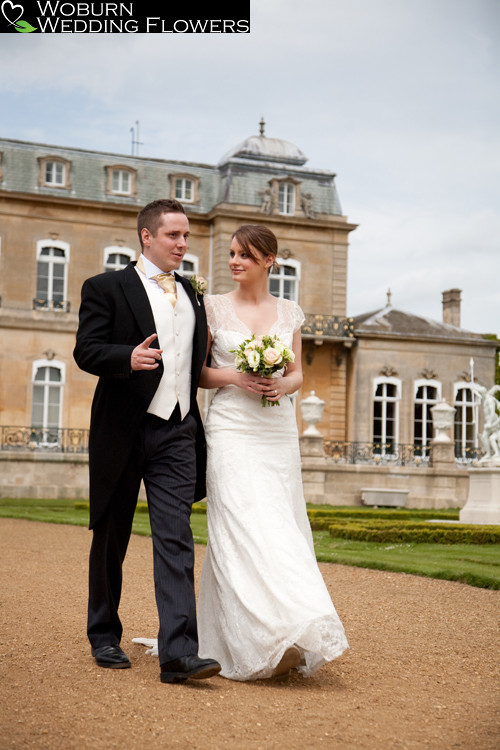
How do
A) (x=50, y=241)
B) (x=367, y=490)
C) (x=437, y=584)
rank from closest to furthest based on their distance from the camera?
(x=437, y=584), (x=367, y=490), (x=50, y=241)

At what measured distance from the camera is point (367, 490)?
854 inches

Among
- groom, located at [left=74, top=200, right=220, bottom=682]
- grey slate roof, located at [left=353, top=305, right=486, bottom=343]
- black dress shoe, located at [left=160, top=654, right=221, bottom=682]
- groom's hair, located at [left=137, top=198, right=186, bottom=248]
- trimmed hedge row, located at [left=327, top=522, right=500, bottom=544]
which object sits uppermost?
grey slate roof, located at [left=353, top=305, right=486, bottom=343]

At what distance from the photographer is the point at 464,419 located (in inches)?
1163

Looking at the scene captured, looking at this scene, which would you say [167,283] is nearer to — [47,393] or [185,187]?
[47,393]

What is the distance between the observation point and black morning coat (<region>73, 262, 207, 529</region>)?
13.6 feet

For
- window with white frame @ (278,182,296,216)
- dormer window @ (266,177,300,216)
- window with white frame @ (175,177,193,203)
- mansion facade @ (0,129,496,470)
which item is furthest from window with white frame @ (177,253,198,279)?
window with white frame @ (278,182,296,216)

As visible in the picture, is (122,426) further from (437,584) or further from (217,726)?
(437,584)

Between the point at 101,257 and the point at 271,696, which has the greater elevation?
the point at 101,257

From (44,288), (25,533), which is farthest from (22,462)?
(25,533)

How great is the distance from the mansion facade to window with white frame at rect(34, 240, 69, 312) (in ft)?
0.10

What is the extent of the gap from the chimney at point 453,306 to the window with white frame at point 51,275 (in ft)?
45.1

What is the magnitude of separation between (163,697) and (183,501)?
2.62ft

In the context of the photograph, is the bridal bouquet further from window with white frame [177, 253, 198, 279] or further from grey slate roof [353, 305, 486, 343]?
grey slate roof [353, 305, 486, 343]

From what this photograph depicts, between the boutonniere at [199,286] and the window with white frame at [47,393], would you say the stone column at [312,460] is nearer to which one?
the window with white frame at [47,393]
